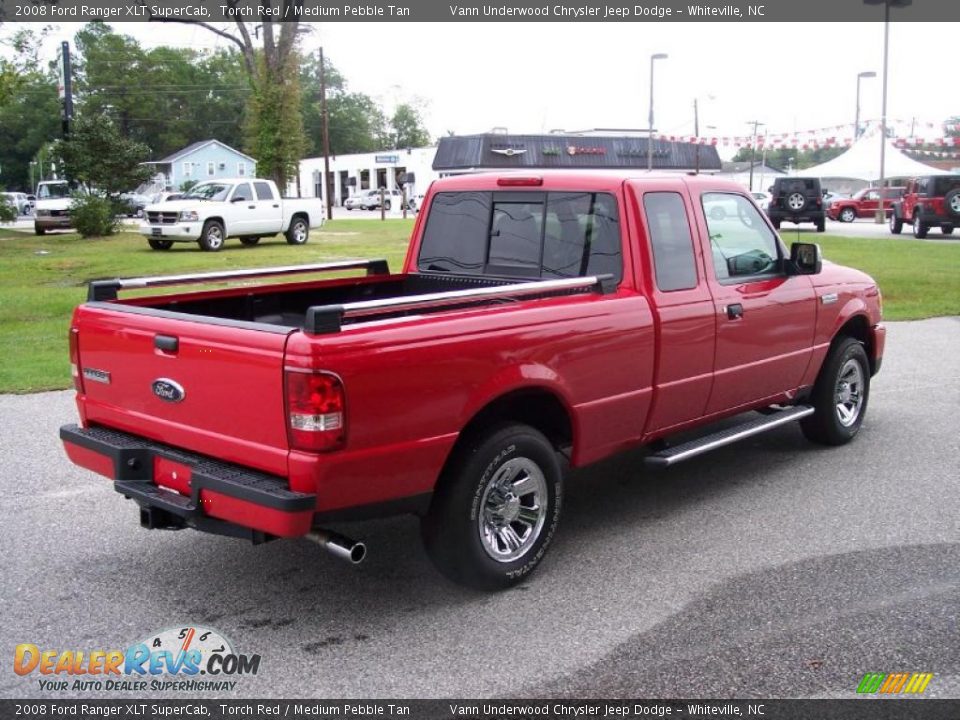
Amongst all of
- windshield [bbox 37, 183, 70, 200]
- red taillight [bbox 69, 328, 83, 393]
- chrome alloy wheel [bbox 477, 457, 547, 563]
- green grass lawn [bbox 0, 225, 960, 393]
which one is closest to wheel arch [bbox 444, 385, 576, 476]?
chrome alloy wheel [bbox 477, 457, 547, 563]

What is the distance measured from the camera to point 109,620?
4352 millimetres

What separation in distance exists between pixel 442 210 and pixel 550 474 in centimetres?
220

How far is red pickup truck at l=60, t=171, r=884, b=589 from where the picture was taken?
3.98 m

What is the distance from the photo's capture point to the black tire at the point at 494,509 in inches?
174

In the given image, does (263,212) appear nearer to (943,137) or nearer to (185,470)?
(185,470)

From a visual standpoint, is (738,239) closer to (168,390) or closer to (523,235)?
(523,235)

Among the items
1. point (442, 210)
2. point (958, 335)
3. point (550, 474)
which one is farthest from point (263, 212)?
point (550, 474)

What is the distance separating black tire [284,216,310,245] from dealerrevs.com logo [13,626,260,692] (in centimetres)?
2469

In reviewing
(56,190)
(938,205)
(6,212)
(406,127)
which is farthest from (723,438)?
(406,127)

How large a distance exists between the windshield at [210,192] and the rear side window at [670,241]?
22394 millimetres

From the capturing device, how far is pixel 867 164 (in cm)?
5166

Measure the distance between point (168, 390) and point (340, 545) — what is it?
1.04 meters

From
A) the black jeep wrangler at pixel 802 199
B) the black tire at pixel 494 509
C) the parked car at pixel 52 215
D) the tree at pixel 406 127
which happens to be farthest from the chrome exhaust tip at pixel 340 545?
the tree at pixel 406 127

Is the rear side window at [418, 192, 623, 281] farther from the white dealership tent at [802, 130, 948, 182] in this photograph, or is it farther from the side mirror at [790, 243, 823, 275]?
the white dealership tent at [802, 130, 948, 182]
